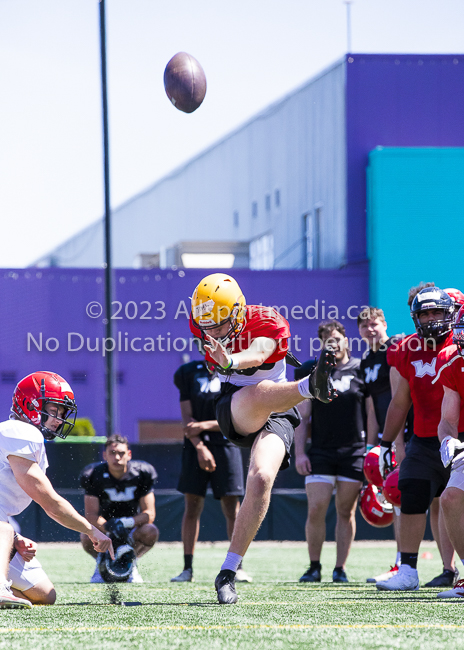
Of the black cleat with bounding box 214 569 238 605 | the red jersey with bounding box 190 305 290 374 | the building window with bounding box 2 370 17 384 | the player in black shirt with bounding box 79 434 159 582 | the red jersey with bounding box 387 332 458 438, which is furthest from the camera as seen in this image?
the building window with bounding box 2 370 17 384

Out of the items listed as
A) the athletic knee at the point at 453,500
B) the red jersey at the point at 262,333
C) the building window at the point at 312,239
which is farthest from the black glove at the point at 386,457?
the building window at the point at 312,239

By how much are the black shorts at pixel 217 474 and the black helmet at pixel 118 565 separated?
1309mm

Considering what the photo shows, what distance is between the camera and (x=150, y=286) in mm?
20156

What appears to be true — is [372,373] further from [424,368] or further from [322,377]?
[322,377]

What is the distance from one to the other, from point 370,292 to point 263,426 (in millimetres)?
16029

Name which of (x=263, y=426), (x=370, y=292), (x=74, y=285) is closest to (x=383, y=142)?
(x=370, y=292)

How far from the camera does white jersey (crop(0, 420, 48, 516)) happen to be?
4.09 meters

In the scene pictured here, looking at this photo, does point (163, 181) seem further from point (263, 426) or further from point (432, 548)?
point (263, 426)

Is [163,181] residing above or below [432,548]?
above

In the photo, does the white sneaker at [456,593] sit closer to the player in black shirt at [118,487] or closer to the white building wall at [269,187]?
the player in black shirt at [118,487]

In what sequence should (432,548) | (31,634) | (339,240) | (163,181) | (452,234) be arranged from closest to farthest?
(31,634), (432,548), (452,234), (339,240), (163,181)

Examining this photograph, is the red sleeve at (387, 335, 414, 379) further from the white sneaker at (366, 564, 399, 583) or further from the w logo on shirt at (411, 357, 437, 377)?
the white sneaker at (366, 564, 399, 583)

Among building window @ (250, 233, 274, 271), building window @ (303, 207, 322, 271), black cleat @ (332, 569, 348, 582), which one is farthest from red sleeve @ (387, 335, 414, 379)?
building window @ (250, 233, 274, 271)

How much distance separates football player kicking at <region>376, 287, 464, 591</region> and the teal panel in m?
14.3
